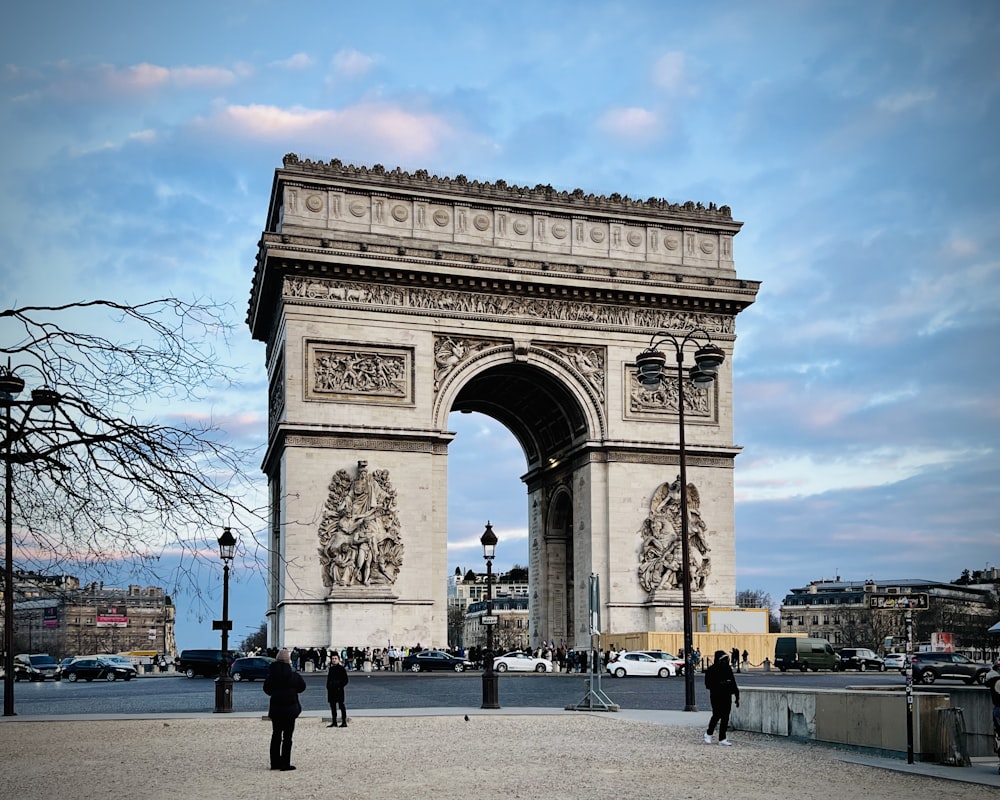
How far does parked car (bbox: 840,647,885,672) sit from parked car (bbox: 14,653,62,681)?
36681 millimetres

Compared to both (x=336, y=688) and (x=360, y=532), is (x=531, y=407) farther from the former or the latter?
(x=336, y=688)

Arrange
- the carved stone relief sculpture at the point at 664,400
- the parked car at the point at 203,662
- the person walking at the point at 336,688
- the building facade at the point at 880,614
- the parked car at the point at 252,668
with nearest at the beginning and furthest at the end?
the person walking at the point at 336,688, the parked car at the point at 252,668, the carved stone relief sculpture at the point at 664,400, the parked car at the point at 203,662, the building facade at the point at 880,614

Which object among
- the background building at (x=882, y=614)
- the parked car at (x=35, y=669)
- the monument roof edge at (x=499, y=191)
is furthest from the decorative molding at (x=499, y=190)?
the background building at (x=882, y=614)

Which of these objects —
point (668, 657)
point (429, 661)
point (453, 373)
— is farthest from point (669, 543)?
point (453, 373)

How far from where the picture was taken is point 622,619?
48.3 m

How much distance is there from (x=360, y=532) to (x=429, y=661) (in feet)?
16.9

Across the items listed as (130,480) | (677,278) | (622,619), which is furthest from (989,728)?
(677,278)

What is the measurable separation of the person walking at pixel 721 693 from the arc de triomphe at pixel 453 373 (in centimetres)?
2642

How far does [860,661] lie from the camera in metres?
62.6

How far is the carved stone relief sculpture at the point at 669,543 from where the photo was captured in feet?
159

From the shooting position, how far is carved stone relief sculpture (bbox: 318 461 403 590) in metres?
45.0

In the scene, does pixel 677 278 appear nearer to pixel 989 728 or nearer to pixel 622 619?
pixel 622 619

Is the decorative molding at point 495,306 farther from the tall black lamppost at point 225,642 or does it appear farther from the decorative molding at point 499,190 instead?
the tall black lamppost at point 225,642

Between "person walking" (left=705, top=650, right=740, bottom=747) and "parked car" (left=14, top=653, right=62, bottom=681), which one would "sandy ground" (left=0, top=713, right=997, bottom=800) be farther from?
"parked car" (left=14, top=653, right=62, bottom=681)
